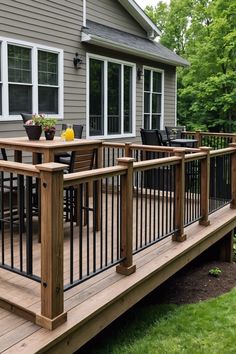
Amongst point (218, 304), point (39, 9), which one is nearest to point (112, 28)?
point (39, 9)

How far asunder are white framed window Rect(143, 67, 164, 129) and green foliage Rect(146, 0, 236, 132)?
6.62 meters

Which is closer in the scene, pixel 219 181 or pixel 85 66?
pixel 219 181

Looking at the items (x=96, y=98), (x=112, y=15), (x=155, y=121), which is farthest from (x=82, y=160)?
(x=155, y=121)

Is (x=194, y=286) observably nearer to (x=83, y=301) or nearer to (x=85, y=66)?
(x=83, y=301)

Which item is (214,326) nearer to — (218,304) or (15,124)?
(218,304)

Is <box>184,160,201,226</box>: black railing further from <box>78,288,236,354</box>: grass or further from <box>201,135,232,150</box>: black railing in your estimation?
<box>201,135,232,150</box>: black railing

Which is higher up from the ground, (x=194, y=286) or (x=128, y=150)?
(x=128, y=150)

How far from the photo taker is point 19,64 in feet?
22.0

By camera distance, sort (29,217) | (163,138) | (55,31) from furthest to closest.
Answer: (163,138) < (55,31) < (29,217)

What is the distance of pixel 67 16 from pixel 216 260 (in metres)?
5.19

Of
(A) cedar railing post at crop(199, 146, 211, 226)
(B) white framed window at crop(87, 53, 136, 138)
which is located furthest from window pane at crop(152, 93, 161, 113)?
(A) cedar railing post at crop(199, 146, 211, 226)

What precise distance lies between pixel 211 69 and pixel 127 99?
9.95 m

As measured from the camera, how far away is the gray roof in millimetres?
8031

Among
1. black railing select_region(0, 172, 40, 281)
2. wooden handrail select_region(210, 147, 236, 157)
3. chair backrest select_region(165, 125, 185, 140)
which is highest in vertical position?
chair backrest select_region(165, 125, 185, 140)
